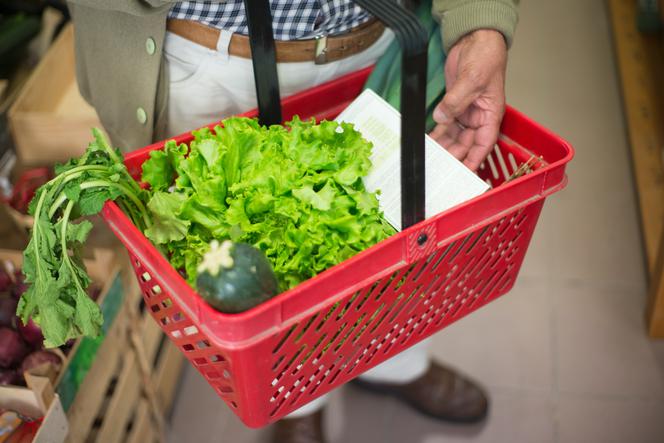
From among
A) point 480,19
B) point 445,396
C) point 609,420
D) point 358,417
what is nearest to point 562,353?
point 609,420

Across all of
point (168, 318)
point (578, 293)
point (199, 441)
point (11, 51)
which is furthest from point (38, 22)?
point (578, 293)

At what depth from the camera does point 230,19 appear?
118cm

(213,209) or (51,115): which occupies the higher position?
(213,209)

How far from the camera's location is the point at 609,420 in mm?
1974

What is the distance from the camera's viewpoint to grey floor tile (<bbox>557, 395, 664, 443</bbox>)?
1.94 metres

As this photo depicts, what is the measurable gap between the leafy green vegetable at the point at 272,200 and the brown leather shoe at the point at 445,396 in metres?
1.09

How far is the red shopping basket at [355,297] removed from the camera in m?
0.86

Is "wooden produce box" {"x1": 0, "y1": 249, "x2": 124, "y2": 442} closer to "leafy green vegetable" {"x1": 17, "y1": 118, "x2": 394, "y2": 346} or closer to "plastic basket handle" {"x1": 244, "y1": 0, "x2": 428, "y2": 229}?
"leafy green vegetable" {"x1": 17, "y1": 118, "x2": 394, "y2": 346}

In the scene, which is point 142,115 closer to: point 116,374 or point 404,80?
point 404,80

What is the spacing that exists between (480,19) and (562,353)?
1274mm

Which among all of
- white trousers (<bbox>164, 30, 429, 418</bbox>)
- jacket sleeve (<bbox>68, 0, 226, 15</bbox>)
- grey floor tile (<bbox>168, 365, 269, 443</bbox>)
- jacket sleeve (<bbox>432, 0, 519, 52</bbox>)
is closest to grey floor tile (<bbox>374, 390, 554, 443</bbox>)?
grey floor tile (<bbox>168, 365, 269, 443</bbox>)

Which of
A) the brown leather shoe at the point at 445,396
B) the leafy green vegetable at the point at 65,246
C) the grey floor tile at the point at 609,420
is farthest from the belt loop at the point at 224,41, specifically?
the grey floor tile at the point at 609,420

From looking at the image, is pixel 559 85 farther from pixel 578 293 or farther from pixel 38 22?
pixel 38 22

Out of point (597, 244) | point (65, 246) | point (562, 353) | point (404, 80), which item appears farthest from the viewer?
point (597, 244)
